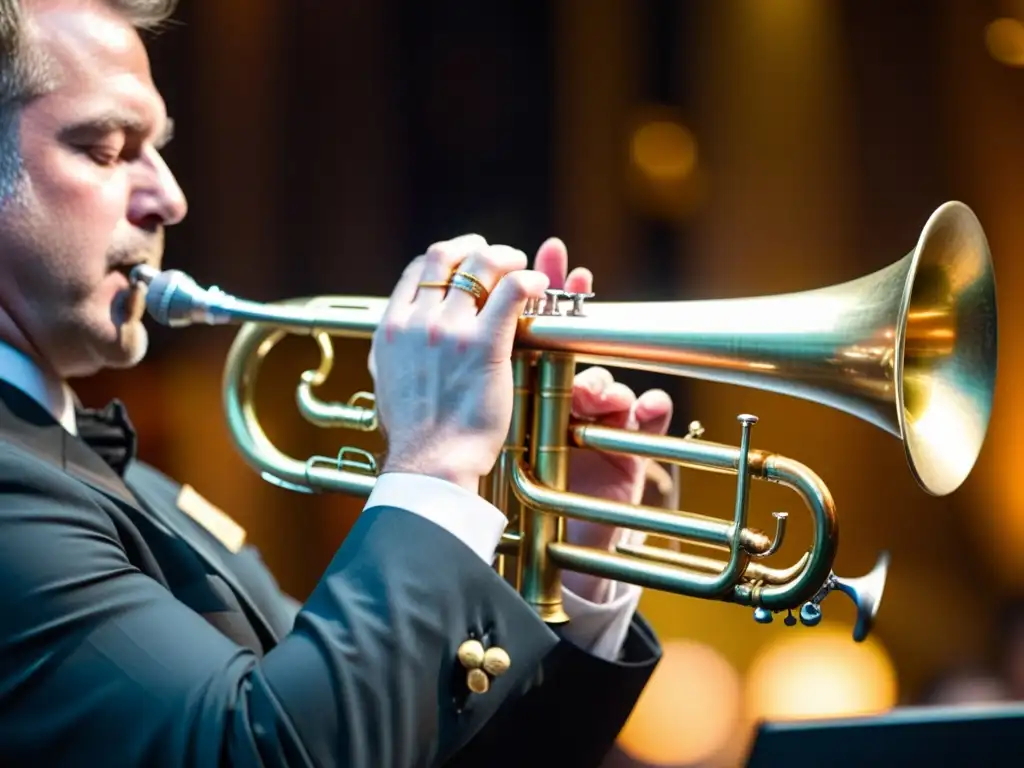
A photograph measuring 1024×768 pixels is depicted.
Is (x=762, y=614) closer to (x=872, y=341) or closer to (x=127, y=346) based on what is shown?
(x=872, y=341)

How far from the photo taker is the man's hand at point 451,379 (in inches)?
34.4

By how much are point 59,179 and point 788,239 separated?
1.79 m

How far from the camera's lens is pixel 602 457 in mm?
1210

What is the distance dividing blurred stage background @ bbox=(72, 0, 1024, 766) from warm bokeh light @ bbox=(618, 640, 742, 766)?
15 centimetres

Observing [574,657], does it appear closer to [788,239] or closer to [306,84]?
[788,239]

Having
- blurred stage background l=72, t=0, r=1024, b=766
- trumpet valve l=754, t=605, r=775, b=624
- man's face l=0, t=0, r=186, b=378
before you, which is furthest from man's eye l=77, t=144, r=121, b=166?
blurred stage background l=72, t=0, r=1024, b=766

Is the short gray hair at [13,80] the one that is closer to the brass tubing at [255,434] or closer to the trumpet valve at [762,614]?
the brass tubing at [255,434]

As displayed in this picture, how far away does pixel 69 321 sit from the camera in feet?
3.55

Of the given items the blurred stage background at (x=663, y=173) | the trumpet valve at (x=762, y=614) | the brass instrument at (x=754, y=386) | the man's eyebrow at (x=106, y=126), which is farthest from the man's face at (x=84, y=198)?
the blurred stage background at (x=663, y=173)

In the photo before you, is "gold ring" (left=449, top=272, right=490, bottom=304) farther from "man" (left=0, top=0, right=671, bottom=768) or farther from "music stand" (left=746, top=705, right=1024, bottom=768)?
"music stand" (left=746, top=705, right=1024, bottom=768)

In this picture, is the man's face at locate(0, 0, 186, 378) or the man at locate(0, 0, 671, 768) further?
the man's face at locate(0, 0, 186, 378)

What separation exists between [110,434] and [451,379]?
0.54 m

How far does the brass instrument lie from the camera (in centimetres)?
87

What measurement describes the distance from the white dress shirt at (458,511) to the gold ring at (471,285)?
0.17 meters
